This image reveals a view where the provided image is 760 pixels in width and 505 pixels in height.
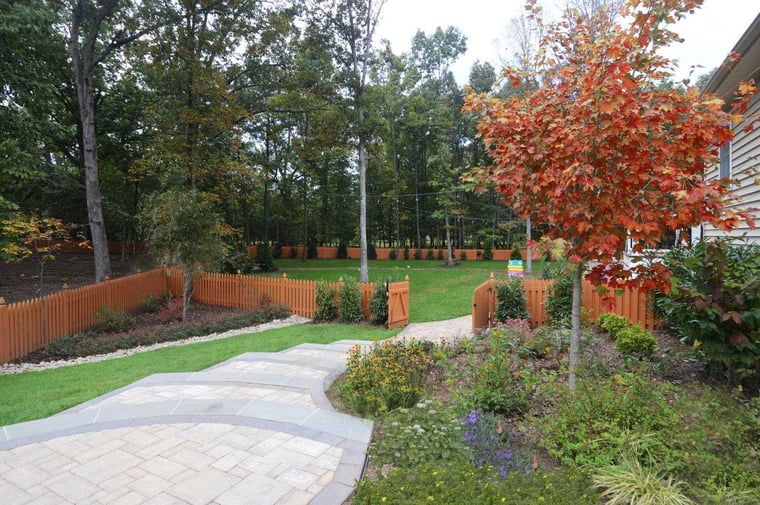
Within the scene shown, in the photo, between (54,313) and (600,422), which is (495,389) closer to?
(600,422)

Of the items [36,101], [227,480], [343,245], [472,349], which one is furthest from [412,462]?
[343,245]

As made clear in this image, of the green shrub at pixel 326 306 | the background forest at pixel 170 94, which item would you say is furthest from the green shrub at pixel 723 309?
the green shrub at pixel 326 306

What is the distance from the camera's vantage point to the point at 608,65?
2.94 meters

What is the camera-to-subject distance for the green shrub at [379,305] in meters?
8.92

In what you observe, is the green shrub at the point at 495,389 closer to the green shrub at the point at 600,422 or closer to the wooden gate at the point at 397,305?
the green shrub at the point at 600,422

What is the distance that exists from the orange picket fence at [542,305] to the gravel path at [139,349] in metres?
4.39

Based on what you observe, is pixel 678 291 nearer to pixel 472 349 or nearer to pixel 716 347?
pixel 716 347

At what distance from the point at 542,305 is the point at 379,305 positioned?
11.1ft

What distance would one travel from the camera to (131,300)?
35.0 feet

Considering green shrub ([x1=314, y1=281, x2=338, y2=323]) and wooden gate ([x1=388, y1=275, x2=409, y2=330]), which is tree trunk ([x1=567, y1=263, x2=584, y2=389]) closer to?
wooden gate ([x1=388, y1=275, x2=409, y2=330])

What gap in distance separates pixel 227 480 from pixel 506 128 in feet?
11.4

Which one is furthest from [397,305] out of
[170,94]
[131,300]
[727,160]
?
[170,94]

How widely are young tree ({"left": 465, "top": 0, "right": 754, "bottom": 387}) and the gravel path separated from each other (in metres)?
7.29

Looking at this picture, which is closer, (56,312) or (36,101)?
(56,312)
